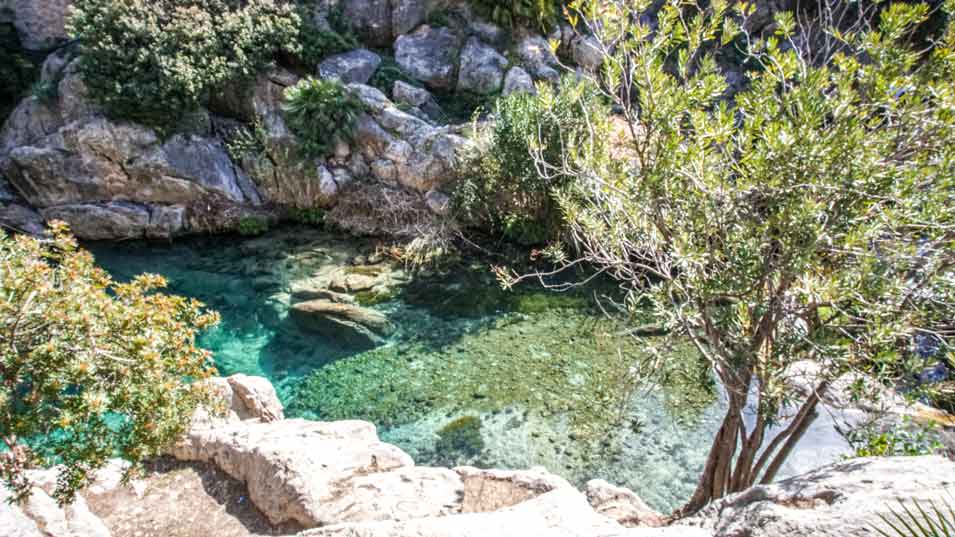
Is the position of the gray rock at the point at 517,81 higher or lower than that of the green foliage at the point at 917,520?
higher

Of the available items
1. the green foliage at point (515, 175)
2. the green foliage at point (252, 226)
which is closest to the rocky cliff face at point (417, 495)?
the green foliage at point (515, 175)

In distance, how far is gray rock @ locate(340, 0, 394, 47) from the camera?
61.5ft

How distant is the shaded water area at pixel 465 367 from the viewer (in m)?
7.48

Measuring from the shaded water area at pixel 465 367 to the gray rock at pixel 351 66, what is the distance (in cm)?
625

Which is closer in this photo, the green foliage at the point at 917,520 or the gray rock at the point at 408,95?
the green foliage at the point at 917,520

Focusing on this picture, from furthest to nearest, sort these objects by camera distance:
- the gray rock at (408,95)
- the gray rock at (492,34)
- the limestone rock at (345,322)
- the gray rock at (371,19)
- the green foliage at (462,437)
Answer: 1. the gray rock at (371,19)
2. the gray rock at (492,34)
3. the gray rock at (408,95)
4. the limestone rock at (345,322)
5. the green foliage at (462,437)

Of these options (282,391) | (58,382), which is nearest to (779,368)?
(58,382)

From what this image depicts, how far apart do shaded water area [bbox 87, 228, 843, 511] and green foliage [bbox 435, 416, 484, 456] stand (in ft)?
0.07

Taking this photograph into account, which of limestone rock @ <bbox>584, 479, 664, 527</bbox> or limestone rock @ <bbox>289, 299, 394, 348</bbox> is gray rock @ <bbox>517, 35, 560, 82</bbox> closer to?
limestone rock @ <bbox>289, 299, 394, 348</bbox>

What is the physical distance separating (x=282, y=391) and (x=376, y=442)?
3.70m

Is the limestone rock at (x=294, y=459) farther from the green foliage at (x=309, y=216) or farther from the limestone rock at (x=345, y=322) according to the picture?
the green foliage at (x=309, y=216)

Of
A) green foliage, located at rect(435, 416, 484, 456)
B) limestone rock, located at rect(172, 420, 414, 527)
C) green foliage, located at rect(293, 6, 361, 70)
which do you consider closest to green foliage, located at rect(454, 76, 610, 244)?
green foliage, located at rect(435, 416, 484, 456)

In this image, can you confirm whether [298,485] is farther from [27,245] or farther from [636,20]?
[636,20]

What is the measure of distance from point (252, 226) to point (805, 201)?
14780mm
